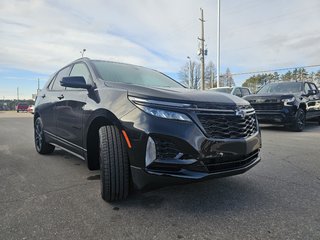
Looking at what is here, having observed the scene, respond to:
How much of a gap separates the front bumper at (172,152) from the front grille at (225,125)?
7 centimetres

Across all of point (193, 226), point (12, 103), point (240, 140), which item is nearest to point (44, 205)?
point (193, 226)

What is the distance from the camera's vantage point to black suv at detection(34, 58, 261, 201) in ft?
8.18

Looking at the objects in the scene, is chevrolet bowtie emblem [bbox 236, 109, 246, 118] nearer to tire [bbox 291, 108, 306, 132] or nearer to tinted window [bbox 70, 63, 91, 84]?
tinted window [bbox 70, 63, 91, 84]

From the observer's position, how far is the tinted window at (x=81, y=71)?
3.63 metres

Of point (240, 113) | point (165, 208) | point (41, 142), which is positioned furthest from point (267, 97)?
point (165, 208)

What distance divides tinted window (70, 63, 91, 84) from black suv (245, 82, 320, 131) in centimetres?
661

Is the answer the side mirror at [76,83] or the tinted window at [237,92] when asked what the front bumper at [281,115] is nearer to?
the tinted window at [237,92]

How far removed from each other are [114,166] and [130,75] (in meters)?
1.59

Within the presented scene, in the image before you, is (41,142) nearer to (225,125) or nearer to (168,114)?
(168,114)

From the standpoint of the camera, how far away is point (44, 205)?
2.84m

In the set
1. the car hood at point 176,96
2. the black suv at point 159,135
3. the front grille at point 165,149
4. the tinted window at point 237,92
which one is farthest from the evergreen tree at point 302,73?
the front grille at point 165,149

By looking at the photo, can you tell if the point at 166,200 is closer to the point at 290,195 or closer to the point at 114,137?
the point at 114,137

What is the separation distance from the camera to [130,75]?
12.8 feet

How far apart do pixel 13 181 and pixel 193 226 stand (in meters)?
2.47
